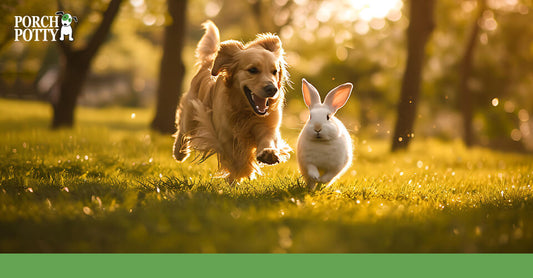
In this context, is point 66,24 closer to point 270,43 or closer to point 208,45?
point 208,45

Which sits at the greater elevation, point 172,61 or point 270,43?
point 270,43

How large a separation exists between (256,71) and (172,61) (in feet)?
20.9

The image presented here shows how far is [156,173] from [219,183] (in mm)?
1089

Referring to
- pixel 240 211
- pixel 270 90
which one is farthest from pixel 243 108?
pixel 240 211

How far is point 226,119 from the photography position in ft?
16.6

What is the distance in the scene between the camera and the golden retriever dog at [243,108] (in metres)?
4.71

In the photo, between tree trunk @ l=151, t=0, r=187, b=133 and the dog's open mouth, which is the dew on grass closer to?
the dog's open mouth

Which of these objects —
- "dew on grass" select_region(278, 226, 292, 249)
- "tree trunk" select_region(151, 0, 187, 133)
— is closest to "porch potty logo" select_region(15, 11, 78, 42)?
"tree trunk" select_region(151, 0, 187, 133)

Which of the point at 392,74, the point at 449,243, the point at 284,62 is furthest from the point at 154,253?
the point at 392,74

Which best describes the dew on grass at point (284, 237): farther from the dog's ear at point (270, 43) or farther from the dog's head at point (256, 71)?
the dog's ear at point (270, 43)

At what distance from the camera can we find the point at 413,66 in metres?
10.7

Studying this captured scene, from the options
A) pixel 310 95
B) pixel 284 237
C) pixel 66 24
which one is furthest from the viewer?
pixel 66 24

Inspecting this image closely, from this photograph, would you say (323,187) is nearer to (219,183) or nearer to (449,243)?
(219,183)

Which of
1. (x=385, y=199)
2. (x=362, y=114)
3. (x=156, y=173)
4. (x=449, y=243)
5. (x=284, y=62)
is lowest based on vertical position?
(x=362, y=114)
